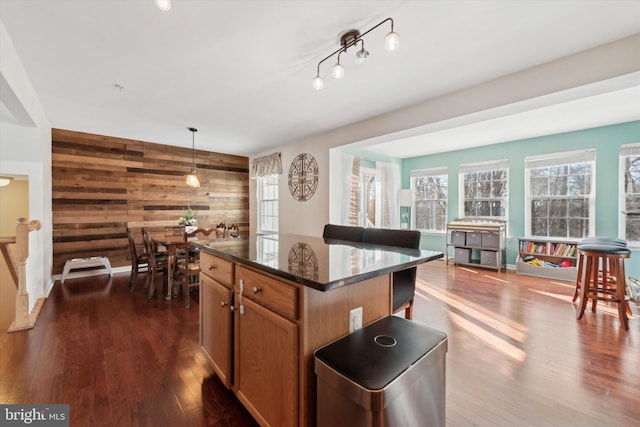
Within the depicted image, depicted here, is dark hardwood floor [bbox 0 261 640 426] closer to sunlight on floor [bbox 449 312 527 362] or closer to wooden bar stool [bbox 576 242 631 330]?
sunlight on floor [bbox 449 312 527 362]

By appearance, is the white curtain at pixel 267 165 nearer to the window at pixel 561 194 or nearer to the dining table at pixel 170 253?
the dining table at pixel 170 253

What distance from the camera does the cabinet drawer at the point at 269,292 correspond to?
1062 mm

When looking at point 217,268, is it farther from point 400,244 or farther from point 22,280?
point 22,280

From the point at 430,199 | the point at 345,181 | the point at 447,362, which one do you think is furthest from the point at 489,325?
the point at 430,199

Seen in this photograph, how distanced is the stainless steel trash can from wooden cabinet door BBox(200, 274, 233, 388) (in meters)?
0.74

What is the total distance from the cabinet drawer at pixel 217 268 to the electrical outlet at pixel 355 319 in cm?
72

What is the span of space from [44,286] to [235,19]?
4121mm

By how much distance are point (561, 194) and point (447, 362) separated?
4.31 metres

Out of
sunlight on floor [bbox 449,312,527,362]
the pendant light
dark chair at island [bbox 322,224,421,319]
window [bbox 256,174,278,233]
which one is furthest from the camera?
window [bbox 256,174,278,233]

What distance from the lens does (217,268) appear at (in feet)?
5.42

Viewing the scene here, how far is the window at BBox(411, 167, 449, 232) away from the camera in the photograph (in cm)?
590

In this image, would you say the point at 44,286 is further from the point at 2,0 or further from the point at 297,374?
the point at 297,374

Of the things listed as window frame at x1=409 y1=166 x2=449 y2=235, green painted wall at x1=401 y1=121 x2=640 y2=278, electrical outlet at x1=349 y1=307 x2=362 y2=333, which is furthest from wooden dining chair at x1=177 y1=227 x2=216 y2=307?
green painted wall at x1=401 y1=121 x2=640 y2=278

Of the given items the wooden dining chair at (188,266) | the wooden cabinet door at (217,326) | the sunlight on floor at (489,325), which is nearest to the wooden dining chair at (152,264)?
the wooden dining chair at (188,266)
